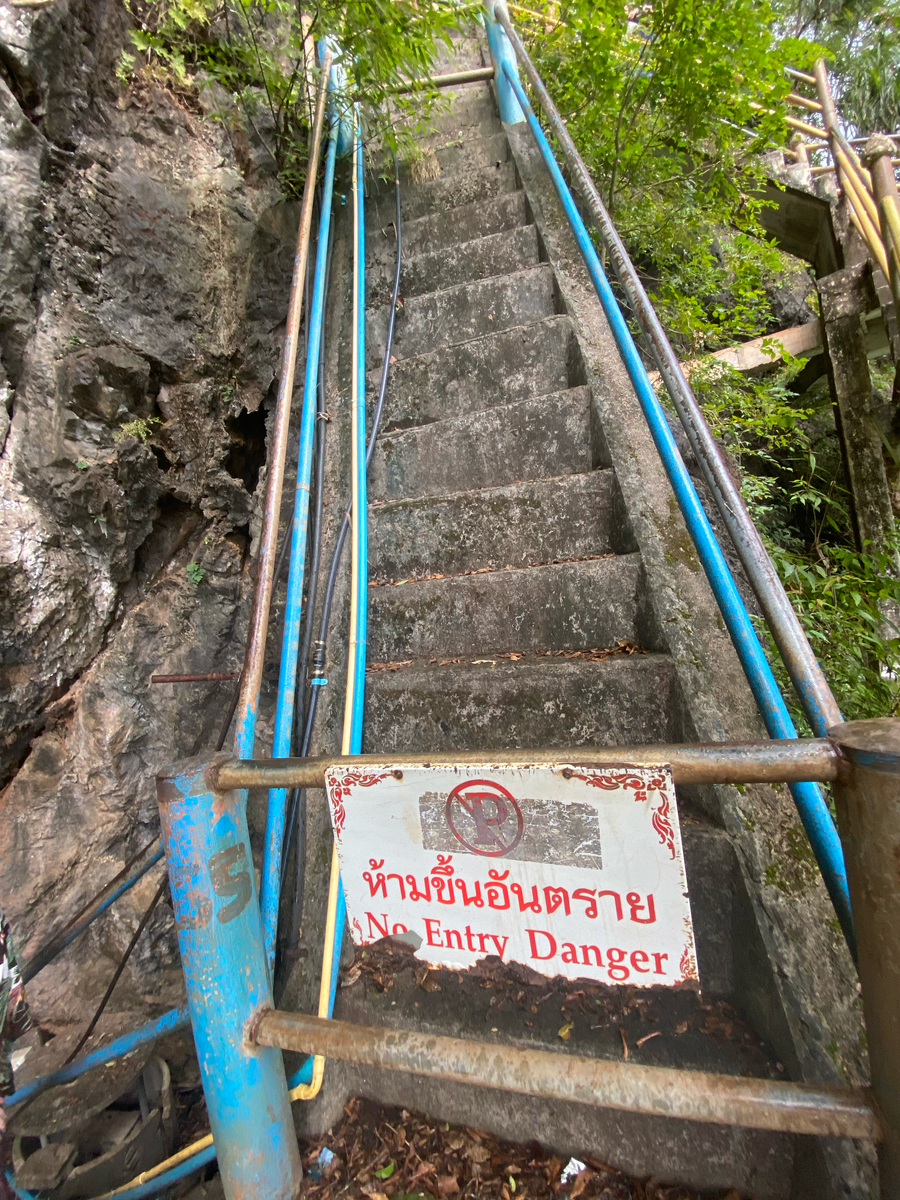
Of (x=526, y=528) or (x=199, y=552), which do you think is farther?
(x=199, y=552)

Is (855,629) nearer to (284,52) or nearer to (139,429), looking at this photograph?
(139,429)

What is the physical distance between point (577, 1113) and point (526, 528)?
157 centimetres

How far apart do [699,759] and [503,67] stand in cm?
462

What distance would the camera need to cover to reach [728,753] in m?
0.69

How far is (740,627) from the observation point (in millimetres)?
1205

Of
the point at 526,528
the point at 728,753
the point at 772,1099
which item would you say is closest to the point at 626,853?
the point at 728,753

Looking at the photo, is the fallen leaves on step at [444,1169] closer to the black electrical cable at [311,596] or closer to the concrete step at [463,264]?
the black electrical cable at [311,596]

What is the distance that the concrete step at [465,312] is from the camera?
8.63 feet

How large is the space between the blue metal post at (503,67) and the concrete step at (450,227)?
0.79 m

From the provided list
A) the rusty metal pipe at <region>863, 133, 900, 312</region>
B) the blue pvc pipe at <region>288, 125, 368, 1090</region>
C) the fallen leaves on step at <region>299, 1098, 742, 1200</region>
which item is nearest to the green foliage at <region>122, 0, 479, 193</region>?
the blue pvc pipe at <region>288, 125, 368, 1090</region>

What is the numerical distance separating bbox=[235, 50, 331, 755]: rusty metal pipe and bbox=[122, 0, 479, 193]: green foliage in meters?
0.54

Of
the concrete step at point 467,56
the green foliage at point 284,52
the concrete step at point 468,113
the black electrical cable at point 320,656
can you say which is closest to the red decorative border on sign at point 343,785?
the black electrical cable at point 320,656

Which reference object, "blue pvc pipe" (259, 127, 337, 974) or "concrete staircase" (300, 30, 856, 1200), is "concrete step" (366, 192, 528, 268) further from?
"blue pvc pipe" (259, 127, 337, 974)

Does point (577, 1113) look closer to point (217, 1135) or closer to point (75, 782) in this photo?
point (217, 1135)
